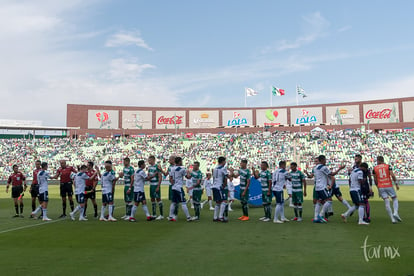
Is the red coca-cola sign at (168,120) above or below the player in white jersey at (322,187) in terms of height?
above

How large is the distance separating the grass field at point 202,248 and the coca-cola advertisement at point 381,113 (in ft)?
214

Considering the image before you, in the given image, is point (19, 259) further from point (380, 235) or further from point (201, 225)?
point (380, 235)

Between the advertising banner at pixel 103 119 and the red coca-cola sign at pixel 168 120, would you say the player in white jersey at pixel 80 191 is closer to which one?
the red coca-cola sign at pixel 168 120

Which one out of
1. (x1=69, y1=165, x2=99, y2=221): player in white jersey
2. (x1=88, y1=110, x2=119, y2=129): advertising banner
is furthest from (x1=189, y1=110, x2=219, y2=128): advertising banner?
(x1=69, y1=165, x2=99, y2=221): player in white jersey

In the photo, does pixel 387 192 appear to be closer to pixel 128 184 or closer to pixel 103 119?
pixel 128 184

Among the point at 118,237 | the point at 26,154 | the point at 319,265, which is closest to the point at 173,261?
the point at 319,265

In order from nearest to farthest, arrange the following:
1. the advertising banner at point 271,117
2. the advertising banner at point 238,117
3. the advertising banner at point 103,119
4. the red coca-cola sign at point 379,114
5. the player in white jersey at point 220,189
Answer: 1. the player in white jersey at point 220,189
2. the red coca-cola sign at point 379,114
3. the advertising banner at point 271,117
4. the advertising banner at point 238,117
5. the advertising banner at point 103,119

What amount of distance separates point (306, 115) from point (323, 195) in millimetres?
65293

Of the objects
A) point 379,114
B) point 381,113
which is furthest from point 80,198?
point 381,113

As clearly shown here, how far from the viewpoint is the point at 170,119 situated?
7844cm

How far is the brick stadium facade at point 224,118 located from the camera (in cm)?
7294

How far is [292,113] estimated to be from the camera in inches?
2997

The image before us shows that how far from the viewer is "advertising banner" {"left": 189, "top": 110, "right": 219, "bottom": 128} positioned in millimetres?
78562

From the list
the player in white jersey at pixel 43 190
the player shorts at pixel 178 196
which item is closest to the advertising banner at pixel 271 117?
the player shorts at pixel 178 196
